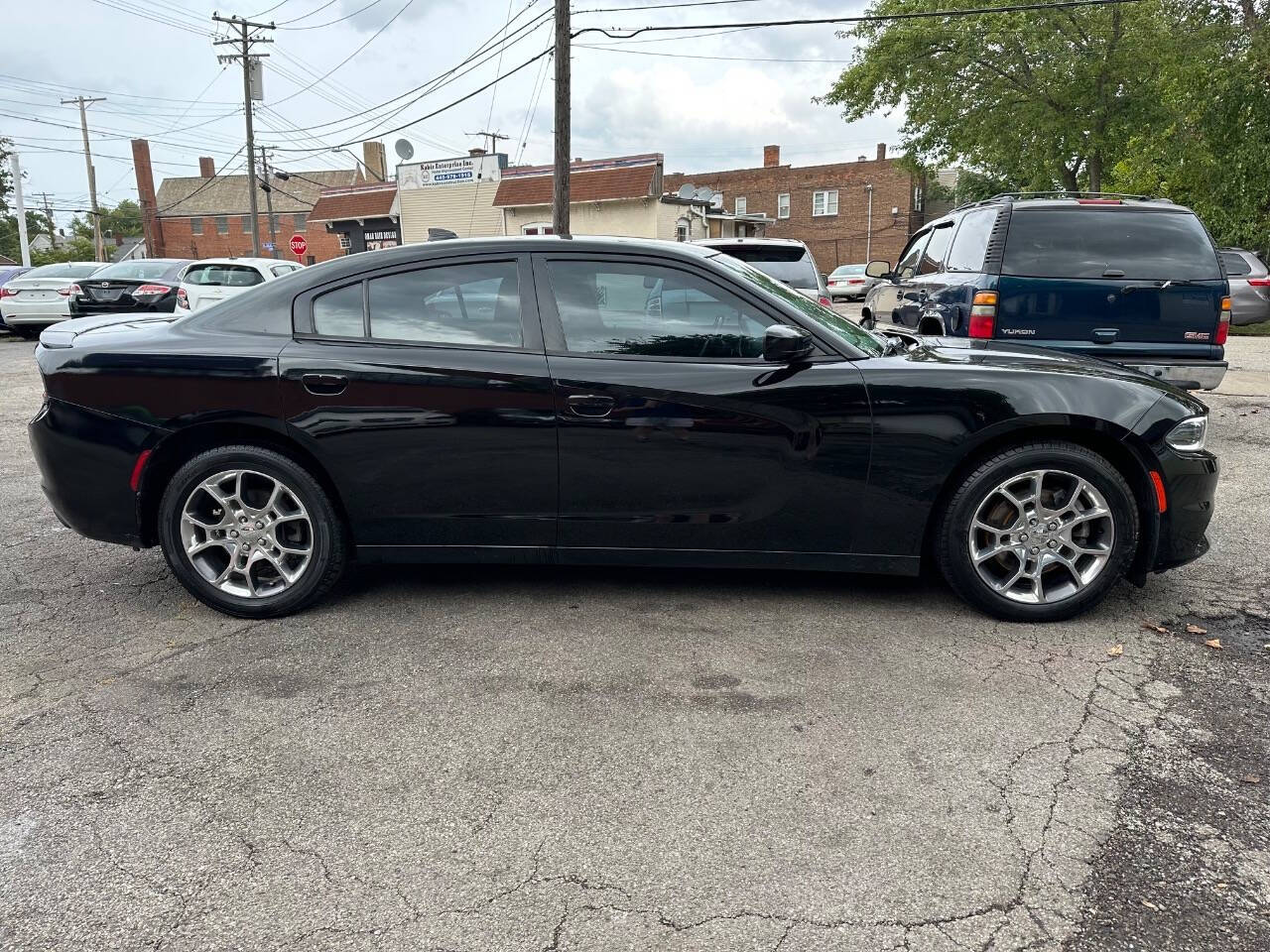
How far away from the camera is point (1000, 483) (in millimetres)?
3785

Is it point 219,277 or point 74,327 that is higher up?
point 219,277

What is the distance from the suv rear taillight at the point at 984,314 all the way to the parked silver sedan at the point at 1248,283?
43.0ft

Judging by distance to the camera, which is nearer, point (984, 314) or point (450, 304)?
point (450, 304)

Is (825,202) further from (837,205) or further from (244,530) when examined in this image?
(244,530)

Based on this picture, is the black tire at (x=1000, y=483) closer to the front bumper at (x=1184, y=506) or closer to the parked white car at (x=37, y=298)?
the front bumper at (x=1184, y=506)

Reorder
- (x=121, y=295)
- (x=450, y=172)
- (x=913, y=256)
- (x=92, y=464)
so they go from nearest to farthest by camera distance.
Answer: (x=92, y=464) < (x=913, y=256) < (x=121, y=295) < (x=450, y=172)

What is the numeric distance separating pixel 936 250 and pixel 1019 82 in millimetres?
18099

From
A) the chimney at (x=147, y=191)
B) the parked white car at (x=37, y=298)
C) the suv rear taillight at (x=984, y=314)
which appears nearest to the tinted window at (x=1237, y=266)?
the suv rear taillight at (x=984, y=314)

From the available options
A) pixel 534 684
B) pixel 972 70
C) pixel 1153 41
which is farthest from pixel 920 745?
pixel 972 70

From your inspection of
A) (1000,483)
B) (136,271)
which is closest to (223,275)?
(136,271)

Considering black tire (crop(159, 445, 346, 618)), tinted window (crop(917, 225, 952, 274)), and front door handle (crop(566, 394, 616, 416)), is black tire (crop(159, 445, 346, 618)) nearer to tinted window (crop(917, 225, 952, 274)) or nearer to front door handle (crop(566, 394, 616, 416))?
front door handle (crop(566, 394, 616, 416))

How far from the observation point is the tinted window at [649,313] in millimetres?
3863

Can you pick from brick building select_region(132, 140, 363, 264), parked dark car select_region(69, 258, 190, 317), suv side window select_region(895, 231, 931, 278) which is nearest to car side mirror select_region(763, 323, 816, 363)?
suv side window select_region(895, 231, 931, 278)

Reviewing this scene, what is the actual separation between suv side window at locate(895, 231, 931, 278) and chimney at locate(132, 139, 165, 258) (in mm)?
65716
